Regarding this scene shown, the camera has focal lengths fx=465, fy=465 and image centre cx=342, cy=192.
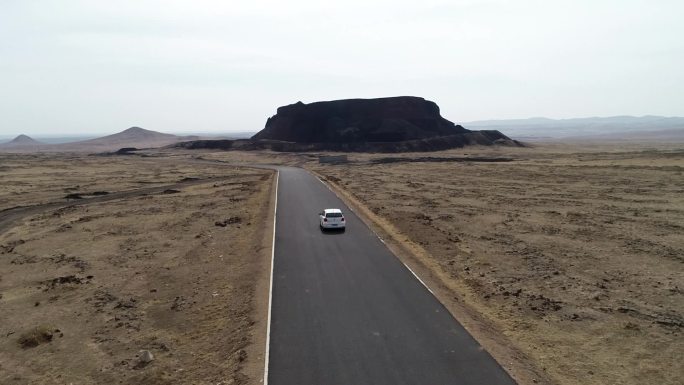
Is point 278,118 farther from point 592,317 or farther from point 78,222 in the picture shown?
point 592,317

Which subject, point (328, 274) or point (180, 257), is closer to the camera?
point (328, 274)

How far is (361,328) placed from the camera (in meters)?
17.2

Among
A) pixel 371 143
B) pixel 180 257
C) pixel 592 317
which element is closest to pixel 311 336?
pixel 592 317

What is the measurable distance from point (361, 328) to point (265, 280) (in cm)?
720

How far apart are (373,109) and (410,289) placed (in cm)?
14147

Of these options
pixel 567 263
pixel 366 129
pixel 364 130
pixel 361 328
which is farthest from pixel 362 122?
pixel 361 328

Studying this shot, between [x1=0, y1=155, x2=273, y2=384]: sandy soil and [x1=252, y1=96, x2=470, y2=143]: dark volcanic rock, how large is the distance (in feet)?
346

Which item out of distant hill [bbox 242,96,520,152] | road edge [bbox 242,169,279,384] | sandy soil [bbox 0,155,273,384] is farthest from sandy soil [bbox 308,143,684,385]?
distant hill [bbox 242,96,520,152]

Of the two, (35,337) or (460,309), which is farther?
(460,309)

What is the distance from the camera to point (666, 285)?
2172cm

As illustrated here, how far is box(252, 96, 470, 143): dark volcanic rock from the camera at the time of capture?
146250mm

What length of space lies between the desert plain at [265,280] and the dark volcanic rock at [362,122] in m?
95.3

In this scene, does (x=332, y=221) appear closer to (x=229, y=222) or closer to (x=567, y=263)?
(x=229, y=222)

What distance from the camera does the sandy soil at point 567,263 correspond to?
1568 centimetres
